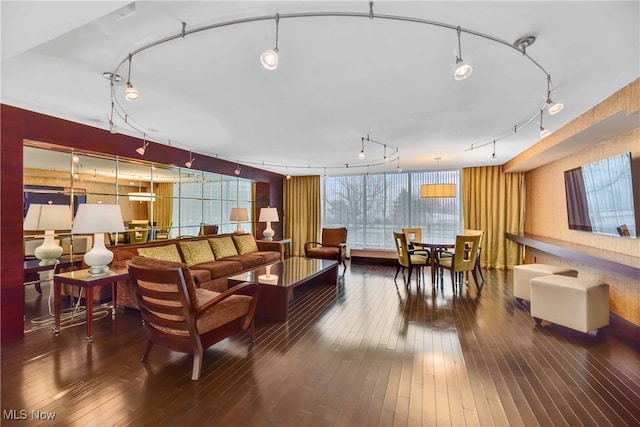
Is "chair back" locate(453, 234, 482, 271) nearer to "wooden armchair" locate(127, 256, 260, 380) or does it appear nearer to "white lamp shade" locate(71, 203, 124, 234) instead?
"wooden armchair" locate(127, 256, 260, 380)

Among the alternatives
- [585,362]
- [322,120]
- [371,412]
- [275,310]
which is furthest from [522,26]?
[275,310]

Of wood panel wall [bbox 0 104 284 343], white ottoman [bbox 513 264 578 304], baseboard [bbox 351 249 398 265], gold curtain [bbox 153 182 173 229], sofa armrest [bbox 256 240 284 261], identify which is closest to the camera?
wood panel wall [bbox 0 104 284 343]

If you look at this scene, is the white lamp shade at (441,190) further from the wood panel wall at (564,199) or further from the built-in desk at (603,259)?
the built-in desk at (603,259)

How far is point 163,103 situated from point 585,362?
4.66 metres

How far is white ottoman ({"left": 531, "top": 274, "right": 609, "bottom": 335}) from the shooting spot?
283 cm

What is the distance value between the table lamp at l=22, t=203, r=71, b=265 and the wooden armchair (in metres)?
1.52

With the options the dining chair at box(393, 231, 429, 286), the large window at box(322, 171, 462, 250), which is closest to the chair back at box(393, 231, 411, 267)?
the dining chair at box(393, 231, 429, 286)

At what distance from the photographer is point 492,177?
6.45 m

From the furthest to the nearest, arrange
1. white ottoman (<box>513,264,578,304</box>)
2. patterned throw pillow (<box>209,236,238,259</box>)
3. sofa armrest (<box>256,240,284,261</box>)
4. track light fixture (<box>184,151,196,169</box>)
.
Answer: sofa armrest (<box>256,240,284,261</box>)
patterned throw pillow (<box>209,236,238,259</box>)
track light fixture (<box>184,151,196,169</box>)
white ottoman (<box>513,264,578,304</box>)

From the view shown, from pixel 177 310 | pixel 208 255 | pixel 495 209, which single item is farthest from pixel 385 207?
pixel 177 310

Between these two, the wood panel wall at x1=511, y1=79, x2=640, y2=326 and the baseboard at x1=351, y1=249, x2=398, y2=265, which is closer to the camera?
the wood panel wall at x1=511, y1=79, x2=640, y2=326

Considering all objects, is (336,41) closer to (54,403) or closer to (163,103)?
(163,103)

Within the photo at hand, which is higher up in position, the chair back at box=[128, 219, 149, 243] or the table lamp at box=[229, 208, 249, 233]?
the table lamp at box=[229, 208, 249, 233]

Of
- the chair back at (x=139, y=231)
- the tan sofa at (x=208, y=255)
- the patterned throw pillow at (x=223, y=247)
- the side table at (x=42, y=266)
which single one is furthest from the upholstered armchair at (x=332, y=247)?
the side table at (x=42, y=266)
